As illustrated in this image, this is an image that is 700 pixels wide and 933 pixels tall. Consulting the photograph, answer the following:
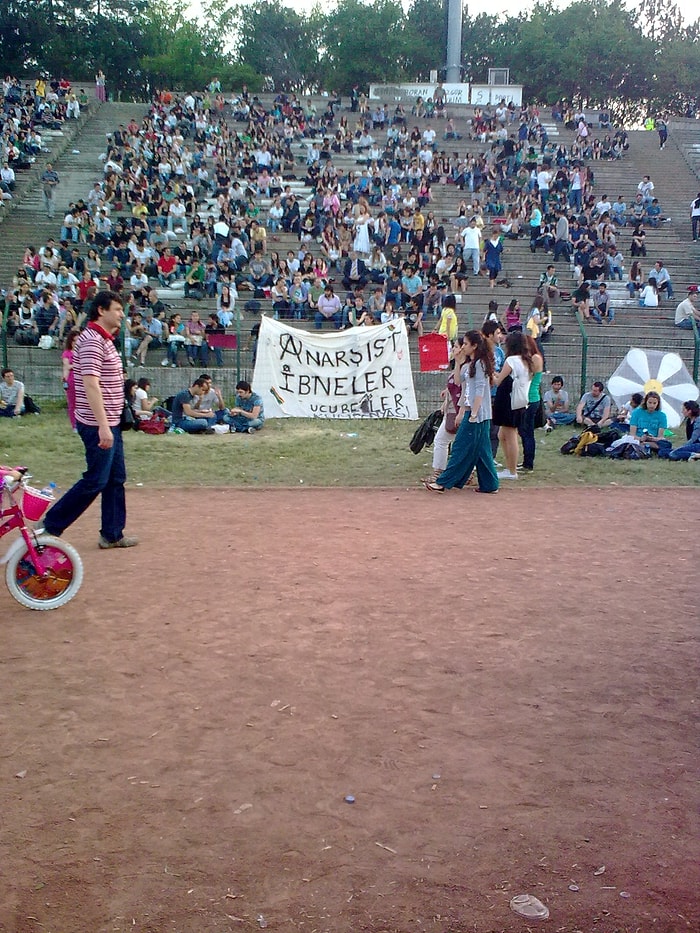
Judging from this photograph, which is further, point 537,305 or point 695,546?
point 537,305

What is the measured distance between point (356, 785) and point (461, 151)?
1247 inches

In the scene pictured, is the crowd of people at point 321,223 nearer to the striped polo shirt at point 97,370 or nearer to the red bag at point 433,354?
the red bag at point 433,354

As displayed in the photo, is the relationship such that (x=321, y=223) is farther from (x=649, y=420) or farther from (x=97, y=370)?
(x=97, y=370)

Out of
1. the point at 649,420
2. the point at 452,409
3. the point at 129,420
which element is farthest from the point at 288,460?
the point at 649,420

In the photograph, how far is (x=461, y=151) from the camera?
3275cm

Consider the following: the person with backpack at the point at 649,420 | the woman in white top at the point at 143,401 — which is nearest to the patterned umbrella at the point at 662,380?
the person with backpack at the point at 649,420

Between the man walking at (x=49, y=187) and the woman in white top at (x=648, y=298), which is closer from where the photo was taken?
the woman in white top at (x=648, y=298)

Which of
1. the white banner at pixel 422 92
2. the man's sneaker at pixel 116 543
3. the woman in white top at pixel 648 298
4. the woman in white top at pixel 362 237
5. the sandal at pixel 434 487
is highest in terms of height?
the white banner at pixel 422 92

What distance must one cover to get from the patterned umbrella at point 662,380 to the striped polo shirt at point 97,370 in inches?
400

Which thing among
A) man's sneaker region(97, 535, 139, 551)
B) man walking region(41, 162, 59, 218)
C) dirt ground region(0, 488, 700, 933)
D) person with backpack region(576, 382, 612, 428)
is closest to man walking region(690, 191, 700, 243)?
person with backpack region(576, 382, 612, 428)

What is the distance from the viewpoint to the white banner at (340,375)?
16328 millimetres

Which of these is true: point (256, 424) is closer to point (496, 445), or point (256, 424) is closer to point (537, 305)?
point (496, 445)

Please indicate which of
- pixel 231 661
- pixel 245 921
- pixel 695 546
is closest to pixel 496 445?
pixel 695 546

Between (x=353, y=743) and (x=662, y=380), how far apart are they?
477 inches
